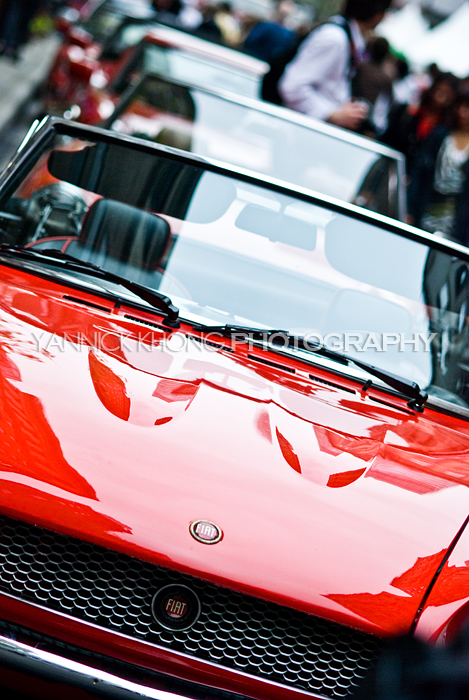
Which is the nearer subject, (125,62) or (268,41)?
(125,62)

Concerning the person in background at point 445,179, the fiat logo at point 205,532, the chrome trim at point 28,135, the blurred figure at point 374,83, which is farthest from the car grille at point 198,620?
the person in background at point 445,179

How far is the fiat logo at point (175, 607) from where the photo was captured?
172cm

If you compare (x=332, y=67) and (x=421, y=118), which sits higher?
(x=421, y=118)

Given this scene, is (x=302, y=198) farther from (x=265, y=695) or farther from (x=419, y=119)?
(x=419, y=119)

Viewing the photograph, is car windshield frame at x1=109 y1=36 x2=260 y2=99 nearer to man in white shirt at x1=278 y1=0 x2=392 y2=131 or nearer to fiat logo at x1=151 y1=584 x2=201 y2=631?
man in white shirt at x1=278 y1=0 x2=392 y2=131

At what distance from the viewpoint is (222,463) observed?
191cm

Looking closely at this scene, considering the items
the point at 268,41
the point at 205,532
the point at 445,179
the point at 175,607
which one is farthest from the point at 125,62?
the point at 175,607

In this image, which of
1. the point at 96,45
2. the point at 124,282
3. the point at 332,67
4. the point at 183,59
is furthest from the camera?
the point at 96,45

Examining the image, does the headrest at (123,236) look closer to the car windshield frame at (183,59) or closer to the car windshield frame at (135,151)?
the car windshield frame at (135,151)

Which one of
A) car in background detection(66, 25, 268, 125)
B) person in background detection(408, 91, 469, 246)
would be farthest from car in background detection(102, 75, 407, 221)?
person in background detection(408, 91, 469, 246)

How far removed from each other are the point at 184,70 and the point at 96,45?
2.16m

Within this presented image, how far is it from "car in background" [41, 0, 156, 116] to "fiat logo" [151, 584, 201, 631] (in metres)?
4.67

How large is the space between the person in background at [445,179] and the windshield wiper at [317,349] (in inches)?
181

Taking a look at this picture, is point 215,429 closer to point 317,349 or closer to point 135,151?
point 317,349
